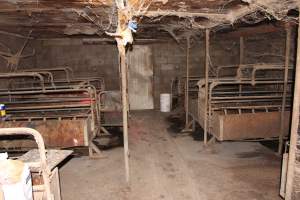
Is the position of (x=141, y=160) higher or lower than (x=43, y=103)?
lower

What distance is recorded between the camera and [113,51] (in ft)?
28.3

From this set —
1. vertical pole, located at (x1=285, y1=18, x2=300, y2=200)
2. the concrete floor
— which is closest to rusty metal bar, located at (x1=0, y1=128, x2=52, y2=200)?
the concrete floor

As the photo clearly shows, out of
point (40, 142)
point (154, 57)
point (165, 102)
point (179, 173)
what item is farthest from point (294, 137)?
point (154, 57)

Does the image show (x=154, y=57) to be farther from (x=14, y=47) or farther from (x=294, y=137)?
(x=294, y=137)

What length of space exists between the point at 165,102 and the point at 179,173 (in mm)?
4429

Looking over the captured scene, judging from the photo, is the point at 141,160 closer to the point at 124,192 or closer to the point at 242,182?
the point at 124,192

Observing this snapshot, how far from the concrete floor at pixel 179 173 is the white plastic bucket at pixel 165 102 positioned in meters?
2.93

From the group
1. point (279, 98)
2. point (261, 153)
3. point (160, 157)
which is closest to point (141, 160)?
point (160, 157)

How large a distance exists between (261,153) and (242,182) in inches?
49.3

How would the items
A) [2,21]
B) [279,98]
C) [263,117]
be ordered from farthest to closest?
[279,98] → [2,21] → [263,117]

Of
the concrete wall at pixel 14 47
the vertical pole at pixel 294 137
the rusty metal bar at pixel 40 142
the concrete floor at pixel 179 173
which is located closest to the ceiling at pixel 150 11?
the vertical pole at pixel 294 137

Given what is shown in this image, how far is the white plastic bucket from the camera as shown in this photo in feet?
26.8

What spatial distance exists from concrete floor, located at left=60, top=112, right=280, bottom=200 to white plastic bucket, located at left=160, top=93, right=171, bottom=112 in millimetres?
2927

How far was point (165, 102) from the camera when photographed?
8211 millimetres
